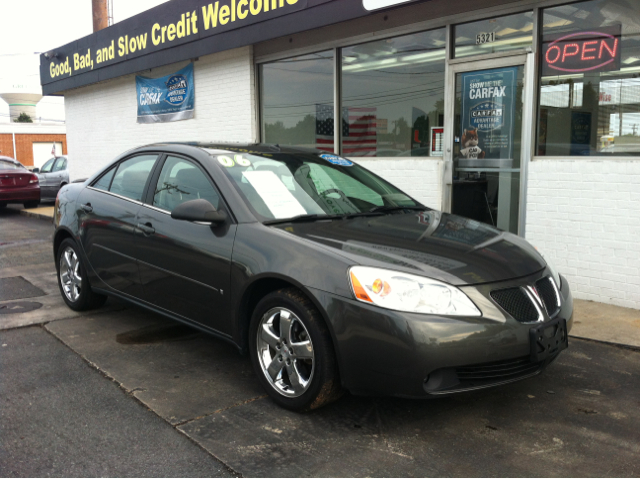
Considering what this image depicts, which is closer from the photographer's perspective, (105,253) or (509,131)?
(105,253)

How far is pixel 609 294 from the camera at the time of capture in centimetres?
591

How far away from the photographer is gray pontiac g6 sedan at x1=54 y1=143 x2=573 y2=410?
9.87 feet

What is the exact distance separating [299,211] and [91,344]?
6.75 ft

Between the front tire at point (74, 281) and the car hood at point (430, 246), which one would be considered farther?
the front tire at point (74, 281)

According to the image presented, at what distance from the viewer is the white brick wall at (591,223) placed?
571cm

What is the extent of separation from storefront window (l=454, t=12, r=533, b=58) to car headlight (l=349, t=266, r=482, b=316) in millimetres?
4317

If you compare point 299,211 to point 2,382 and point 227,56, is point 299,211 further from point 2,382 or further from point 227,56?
point 227,56

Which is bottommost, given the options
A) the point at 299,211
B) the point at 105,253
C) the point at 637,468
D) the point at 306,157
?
the point at 637,468

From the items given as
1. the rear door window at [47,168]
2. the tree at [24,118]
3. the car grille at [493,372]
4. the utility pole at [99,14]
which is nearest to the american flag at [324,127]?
the car grille at [493,372]

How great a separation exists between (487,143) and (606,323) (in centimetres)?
250

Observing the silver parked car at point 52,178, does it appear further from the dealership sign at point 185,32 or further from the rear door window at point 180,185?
the rear door window at point 180,185

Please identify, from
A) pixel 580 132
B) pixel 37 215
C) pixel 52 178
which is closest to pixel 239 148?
pixel 580 132

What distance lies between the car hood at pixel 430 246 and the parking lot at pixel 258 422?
0.84m

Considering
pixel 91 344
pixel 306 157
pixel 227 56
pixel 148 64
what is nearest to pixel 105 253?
pixel 91 344
